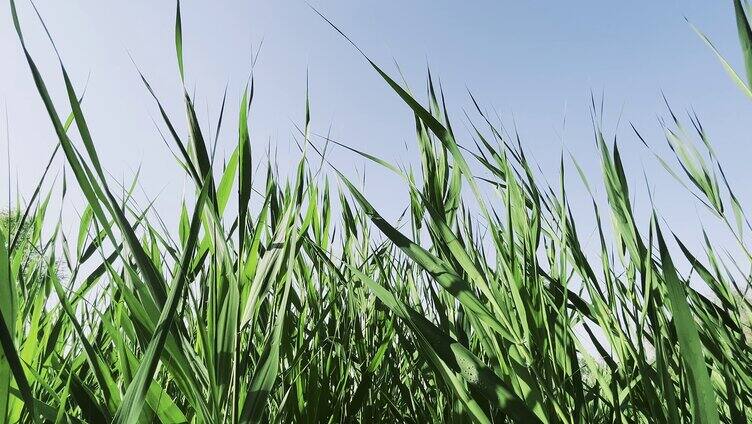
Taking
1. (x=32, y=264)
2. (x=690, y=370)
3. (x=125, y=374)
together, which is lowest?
(x=690, y=370)

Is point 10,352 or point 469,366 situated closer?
point 10,352

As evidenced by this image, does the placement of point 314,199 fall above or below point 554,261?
above

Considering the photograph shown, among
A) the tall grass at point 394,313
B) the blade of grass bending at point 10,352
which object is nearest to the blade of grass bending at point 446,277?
the tall grass at point 394,313

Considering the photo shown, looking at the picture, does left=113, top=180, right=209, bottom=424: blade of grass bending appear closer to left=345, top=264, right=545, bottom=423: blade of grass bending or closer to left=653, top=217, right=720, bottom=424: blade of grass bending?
left=345, top=264, right=545, bottom=423: blade of grass bending

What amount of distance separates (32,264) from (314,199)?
27.3 inches

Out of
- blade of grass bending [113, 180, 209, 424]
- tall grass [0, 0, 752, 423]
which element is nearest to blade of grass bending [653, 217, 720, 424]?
tall grass [0, 0, 752, 423]

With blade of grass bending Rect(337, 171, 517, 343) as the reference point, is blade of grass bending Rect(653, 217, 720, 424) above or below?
below

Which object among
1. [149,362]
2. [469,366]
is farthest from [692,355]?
[149,362]

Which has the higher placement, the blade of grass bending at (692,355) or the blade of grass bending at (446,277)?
the blade of grass bending at (446,277)

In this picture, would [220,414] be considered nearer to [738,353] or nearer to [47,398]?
[47,398]

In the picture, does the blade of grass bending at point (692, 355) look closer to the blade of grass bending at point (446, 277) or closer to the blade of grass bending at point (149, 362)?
the blade of grass bending at point (446, 277)

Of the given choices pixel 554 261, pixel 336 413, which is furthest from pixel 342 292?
pixel 554 261

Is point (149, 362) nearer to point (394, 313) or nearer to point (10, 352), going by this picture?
point (10, 352)

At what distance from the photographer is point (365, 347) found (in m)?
0.87
